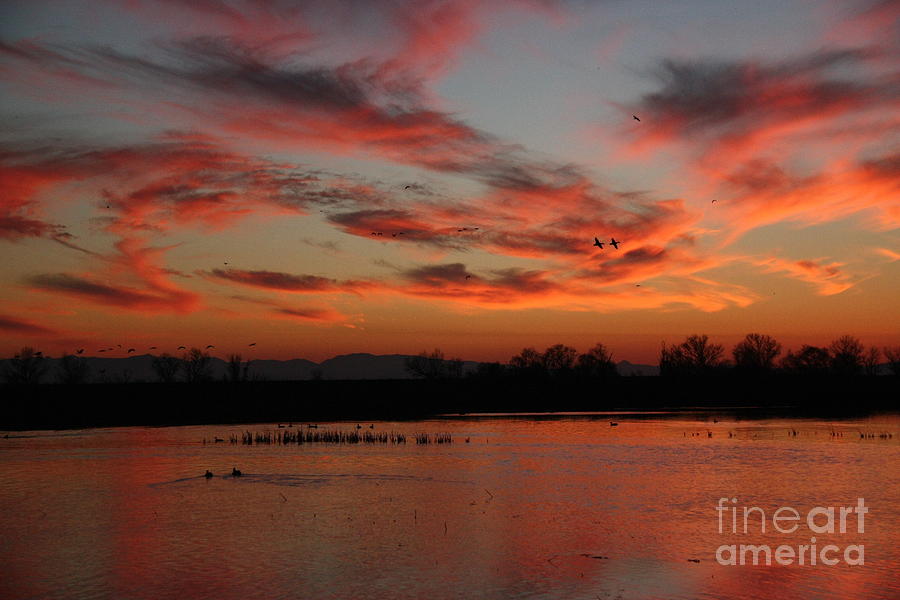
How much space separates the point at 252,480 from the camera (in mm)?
40250

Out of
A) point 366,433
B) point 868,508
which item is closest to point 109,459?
point 366,433

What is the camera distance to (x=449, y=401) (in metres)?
132

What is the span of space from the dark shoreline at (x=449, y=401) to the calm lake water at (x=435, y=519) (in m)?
37.2

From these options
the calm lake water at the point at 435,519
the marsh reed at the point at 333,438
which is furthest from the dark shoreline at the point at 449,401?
the calm lake water at the point at 435,519

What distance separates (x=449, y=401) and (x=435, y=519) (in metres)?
103

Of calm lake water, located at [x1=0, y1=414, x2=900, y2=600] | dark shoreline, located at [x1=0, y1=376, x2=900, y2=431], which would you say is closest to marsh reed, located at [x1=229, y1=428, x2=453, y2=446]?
calm lake water, located at [x1=0, y1=414, x2=900, y2=600]

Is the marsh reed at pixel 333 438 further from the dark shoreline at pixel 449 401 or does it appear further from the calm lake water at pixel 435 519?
the dark shoreline at pixel 449 401

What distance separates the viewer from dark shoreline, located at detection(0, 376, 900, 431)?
92.6 m

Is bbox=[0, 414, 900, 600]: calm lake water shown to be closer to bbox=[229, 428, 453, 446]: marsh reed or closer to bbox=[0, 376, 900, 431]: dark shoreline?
bbox=[229, 428, 453, 446]: marsh reed

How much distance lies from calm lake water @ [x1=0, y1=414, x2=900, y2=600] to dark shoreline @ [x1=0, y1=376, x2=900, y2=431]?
37187 mm

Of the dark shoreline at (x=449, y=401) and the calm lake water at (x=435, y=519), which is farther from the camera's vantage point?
the dark shoreline at (x=449, y=401)

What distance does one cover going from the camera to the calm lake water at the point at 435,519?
21.5 metres

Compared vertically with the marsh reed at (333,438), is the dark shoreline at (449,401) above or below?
above

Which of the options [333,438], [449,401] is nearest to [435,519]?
[333,438]
